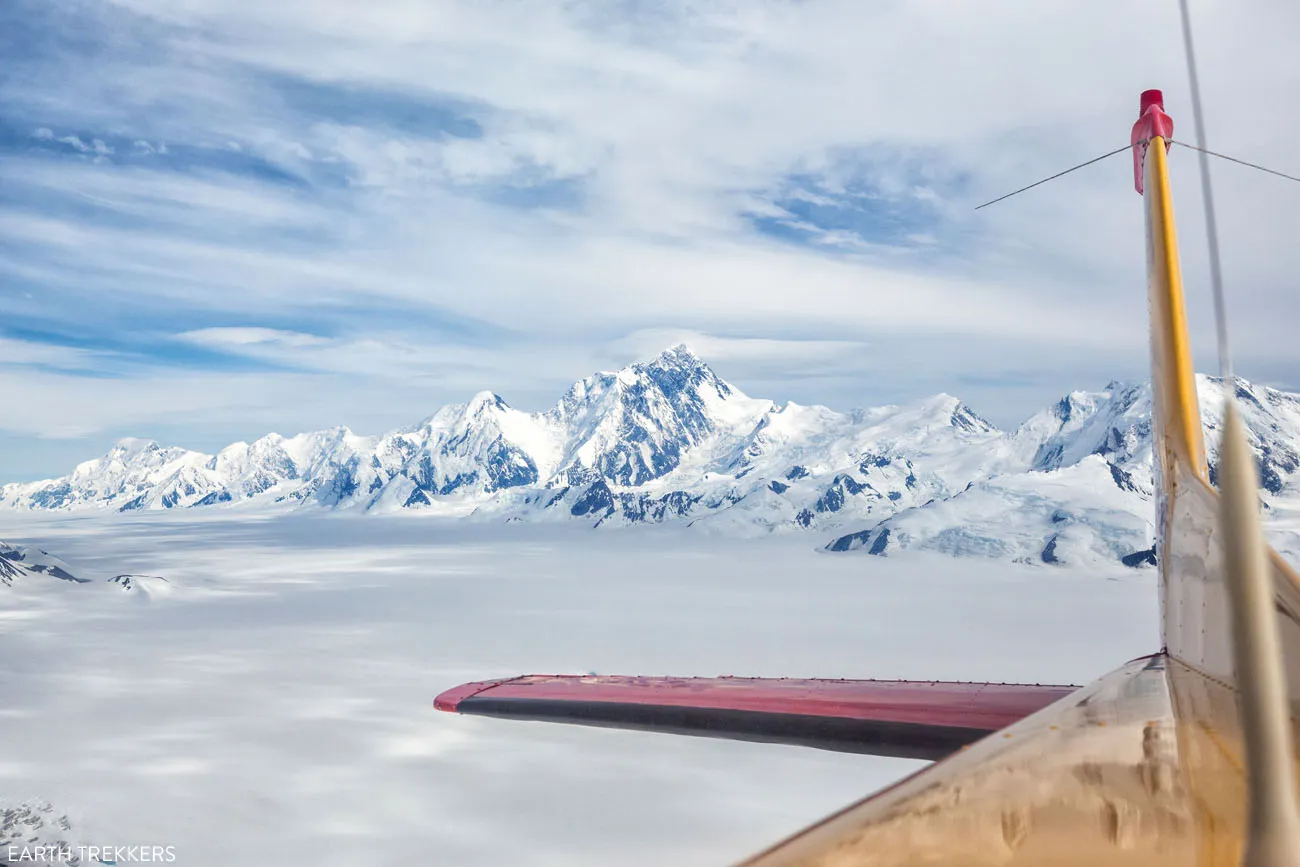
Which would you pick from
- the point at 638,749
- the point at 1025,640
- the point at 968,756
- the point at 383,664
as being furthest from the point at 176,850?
A: the point at 1025,640

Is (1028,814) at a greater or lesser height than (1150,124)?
lesser

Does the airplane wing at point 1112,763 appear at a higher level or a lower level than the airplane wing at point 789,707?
higher

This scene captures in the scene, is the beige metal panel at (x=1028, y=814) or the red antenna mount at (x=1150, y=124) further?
the red antenna mount at (x=1150, y=124)

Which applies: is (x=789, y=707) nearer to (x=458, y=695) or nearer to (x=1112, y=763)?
(x=458, y=695)

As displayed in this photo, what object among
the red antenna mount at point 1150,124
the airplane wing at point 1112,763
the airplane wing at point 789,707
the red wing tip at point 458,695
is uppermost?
the red antenna mount at point 1150,124

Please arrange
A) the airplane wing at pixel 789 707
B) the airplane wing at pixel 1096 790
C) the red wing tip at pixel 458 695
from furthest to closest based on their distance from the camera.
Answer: the red wing tip at pixel 458 695 → the airplane wing at pixel 789 707 → the airplane wing at pixel 1096 790

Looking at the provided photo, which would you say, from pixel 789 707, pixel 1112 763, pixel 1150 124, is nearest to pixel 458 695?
pixel 789 707

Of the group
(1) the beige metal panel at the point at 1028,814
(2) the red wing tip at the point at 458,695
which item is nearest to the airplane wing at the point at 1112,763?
(1) the beige metal panel at the point at 1028,814

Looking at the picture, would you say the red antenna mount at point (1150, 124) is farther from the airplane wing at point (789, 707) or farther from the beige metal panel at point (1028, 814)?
the beige metal panel at point (1028, 814)

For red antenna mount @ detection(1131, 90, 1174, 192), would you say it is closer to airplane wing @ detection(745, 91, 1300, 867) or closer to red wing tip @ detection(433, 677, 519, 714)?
airplane wing @ detection(745, 91, 1300, 867)
